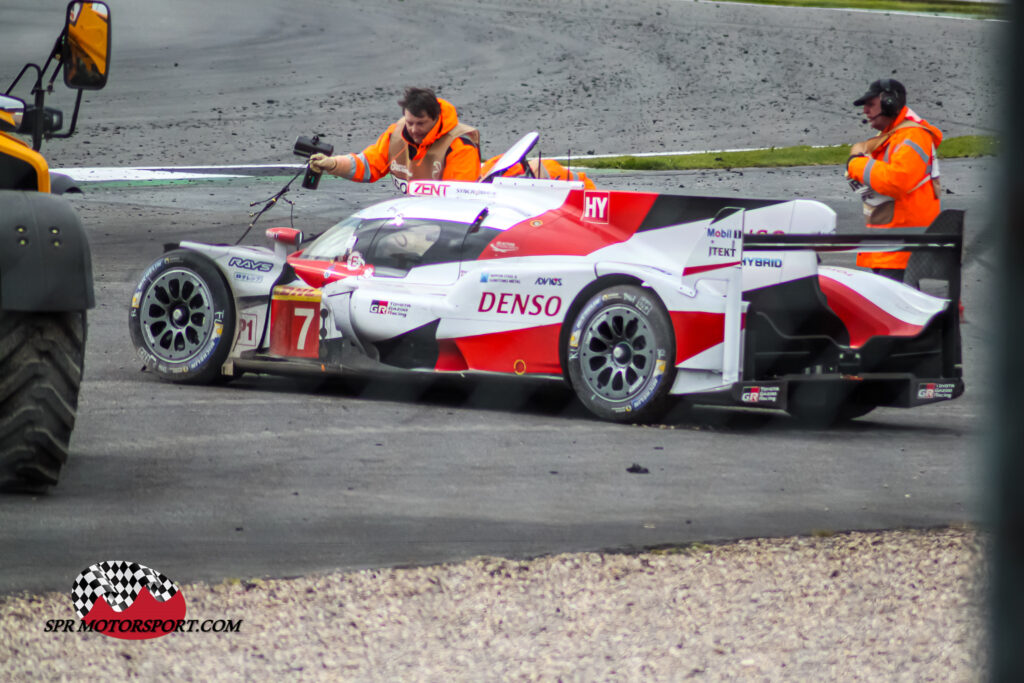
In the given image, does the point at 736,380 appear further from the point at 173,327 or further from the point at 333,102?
the point at 333,102

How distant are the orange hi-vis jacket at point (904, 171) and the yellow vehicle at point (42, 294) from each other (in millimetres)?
4418

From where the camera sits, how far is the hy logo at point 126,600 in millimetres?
3451

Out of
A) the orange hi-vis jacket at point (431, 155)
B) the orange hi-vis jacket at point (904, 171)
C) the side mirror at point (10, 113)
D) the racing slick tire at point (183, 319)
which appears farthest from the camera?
the orange hi-vis jacket at point (431, 155)

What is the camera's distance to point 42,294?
14.7 ft

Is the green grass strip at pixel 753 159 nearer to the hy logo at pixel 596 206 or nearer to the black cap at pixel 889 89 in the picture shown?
the black cap at pixel 889 89

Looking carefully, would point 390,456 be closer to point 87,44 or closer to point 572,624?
point 87,44

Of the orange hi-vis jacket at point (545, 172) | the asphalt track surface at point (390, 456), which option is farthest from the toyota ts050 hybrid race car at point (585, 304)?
the orange hi-vis jacket at point (545, 172)

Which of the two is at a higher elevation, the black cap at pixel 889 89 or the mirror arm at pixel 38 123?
the black cap at pixel 889 89

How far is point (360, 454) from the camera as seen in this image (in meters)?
5.82

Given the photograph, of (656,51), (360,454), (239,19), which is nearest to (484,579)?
(360,454)

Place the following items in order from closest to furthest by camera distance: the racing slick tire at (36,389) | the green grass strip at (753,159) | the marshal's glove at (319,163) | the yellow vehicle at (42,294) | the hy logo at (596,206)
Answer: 1. the yellow vehicle at (42,294)
2. the racing slick tire at (36,389)
3. the hy logo at (596,206)
4. the marshal's glove at (319,163)
5. the green grass strip at (753,159)

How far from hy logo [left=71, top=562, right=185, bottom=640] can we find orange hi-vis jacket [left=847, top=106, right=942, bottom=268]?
4993 millimetres

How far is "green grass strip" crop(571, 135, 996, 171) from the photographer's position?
18.6 m

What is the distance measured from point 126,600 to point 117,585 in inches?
3.8
